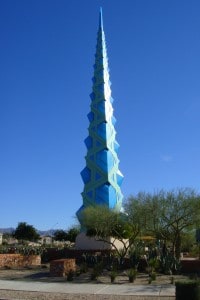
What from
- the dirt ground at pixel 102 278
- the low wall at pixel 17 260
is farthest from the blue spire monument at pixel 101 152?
the dirt ground at pixel 102 278

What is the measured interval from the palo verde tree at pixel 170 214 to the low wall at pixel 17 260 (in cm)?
839

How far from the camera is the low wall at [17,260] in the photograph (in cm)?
3173

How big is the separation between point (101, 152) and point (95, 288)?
49156 mm

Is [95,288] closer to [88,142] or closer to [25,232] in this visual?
[88,142]

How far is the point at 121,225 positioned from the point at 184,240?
5934 millimetres

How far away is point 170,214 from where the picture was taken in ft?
98.5

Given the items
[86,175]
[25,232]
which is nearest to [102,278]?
[86,175]

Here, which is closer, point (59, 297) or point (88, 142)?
point (59, 297)

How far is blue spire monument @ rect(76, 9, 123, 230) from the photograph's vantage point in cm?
6675

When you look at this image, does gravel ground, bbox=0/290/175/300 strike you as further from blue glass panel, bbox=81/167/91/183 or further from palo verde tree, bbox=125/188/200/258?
blue glass panel, bbox=81/167/91/183

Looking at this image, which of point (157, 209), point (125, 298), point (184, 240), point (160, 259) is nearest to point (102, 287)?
point (125, 298)

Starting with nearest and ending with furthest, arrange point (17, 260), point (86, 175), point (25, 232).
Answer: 1. point (17, 260)
2. point (86, 175)
3. point (25, 232)

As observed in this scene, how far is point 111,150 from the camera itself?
Answer: 69.7 meters

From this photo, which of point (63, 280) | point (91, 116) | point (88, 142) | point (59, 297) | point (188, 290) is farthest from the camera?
point (91, 116)
